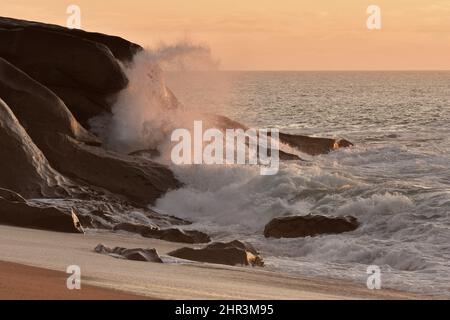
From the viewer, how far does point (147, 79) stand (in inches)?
976

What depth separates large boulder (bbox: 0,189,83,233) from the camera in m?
14.4

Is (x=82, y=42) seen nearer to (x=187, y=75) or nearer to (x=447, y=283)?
(x=187, y=75)

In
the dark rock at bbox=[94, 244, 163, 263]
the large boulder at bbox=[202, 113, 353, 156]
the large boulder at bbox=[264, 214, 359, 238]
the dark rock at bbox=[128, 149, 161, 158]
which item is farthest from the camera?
the large boulder at bbox=[202, 113, 353, 156]

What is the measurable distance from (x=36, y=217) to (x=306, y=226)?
497 cm

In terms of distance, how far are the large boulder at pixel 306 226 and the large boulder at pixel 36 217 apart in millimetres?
3885

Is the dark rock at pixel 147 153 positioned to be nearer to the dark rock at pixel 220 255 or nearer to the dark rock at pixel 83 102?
the dark rock at pixel 83 102

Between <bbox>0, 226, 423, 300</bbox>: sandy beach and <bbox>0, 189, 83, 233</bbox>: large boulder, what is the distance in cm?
47

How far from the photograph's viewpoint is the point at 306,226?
16688mm

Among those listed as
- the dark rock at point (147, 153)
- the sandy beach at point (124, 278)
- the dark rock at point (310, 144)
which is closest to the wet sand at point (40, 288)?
the sandy beach at point (124, 278)

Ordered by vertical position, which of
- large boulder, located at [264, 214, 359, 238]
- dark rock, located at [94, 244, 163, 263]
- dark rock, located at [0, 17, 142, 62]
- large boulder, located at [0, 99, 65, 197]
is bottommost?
dark rock, located at [94, 244, 163, 263]

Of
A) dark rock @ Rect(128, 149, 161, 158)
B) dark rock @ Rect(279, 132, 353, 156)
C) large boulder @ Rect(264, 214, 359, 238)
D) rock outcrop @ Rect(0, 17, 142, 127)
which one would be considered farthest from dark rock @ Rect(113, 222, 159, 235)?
dark rock @ Rect(279, 132, 353, 156)

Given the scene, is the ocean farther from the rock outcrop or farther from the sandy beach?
the rock outcrop

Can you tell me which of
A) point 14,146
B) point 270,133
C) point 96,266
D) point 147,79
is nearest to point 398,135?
point 270,133
